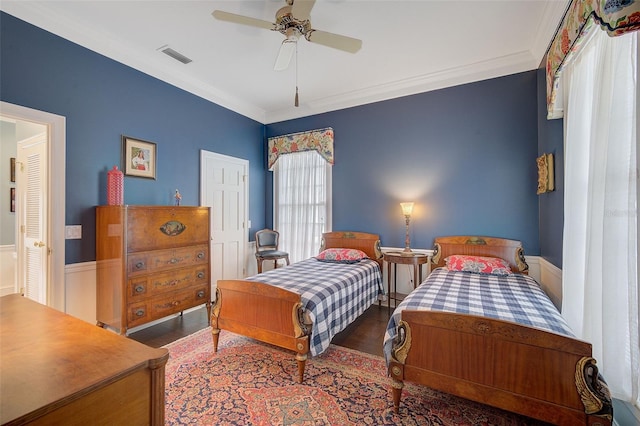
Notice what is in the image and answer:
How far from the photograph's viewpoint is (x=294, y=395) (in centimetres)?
203

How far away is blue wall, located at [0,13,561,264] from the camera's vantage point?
2.68 meters

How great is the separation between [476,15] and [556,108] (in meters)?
1.12

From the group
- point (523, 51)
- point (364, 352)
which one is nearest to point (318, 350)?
point (364, 352)

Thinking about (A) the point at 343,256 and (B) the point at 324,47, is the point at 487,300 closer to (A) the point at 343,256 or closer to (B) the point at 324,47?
(A) the point at 343,256

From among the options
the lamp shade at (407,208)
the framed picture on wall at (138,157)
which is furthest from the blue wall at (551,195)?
the framed picture on wall at (138,157)

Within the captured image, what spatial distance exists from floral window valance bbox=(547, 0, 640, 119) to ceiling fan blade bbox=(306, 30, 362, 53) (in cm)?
141

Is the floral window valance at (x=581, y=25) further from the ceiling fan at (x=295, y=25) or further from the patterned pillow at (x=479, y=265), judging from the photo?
the patterned pillow at (x=479, y=265)

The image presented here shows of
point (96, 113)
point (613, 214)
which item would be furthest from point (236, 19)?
point (613, 214)

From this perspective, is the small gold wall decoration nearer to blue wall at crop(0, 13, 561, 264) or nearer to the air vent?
blue wall at crop(0, 13, 561, 264)

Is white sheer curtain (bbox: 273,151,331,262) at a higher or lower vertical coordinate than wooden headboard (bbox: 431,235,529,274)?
higher

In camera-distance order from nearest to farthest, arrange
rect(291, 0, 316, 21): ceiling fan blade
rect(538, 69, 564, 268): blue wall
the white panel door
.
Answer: rect(291, 0, 316, 21): ceiling fan blade → rect(538, 69, 564, 268): blue wall → the white panel door

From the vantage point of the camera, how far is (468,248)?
3.49 m

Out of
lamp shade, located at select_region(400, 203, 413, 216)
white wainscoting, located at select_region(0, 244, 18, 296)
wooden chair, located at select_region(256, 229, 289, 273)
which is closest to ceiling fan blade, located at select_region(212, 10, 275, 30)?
lamp shade, located at select_region(400, 203, 413, 216)

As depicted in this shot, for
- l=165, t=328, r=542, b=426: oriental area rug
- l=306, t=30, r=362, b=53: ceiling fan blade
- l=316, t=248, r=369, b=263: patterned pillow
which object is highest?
l=306, t=30, r=362, b=53: ceiling fan blade
